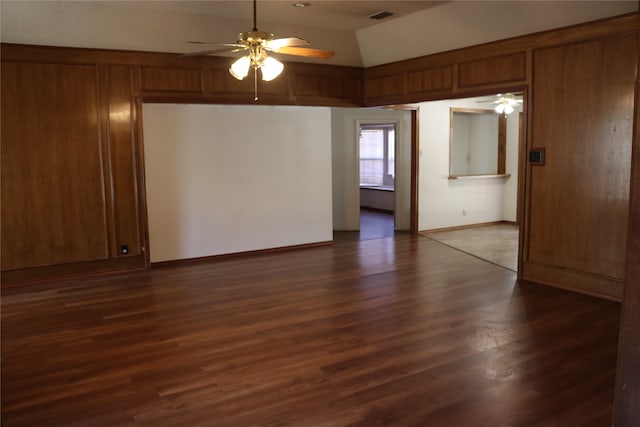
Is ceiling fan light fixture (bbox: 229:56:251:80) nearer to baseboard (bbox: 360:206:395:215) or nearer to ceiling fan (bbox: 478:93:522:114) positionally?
ceiling fan (bbox: 478:93:522:114)

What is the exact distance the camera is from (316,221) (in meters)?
7.34

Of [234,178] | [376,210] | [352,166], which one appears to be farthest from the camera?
[376,210]

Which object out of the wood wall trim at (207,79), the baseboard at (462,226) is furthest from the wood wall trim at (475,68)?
the baseboard at (462,226)

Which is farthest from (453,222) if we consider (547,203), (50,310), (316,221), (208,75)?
(50,310)

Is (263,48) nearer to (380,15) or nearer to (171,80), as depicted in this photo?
(380,15)

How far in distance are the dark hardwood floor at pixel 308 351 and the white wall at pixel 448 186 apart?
2768 mm

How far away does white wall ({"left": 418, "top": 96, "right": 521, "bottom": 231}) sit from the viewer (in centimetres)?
822

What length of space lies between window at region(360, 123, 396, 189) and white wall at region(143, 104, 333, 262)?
4760 mm

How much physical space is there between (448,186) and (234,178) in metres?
3.83

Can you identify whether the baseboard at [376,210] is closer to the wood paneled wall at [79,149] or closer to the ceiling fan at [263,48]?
the wood paneled wall at [79,149]

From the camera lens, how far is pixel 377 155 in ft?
39.7

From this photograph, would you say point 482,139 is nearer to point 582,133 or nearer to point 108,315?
point 582,133

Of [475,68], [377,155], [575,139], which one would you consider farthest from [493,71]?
[377,155]

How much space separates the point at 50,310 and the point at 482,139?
7.75 meters
